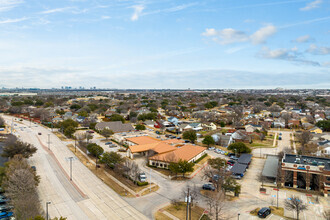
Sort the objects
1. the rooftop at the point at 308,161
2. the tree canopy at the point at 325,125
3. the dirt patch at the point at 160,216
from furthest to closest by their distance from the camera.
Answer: the tree canopy at the point at 325,125 < the rooftop at the point at 308,161 < the dirt patch at the point at 160,216

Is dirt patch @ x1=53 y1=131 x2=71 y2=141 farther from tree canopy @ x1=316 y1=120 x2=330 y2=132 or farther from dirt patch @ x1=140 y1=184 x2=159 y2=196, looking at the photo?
tree canopy @ x1=316 y1=120 x2=330 y2=132

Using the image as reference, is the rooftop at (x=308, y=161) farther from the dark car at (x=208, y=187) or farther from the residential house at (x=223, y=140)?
the residential house at (x=223, y=140)

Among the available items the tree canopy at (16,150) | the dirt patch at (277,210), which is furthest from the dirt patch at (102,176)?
the dirt patch at (277,210)

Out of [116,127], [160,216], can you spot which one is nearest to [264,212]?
[160,216]

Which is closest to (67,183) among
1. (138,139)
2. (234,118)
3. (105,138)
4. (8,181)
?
(8,181)

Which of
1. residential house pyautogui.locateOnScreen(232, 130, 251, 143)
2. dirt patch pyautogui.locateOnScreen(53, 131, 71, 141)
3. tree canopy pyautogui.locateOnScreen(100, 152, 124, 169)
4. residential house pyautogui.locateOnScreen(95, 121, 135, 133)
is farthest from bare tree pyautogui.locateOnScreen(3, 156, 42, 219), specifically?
residential house pyautogui.locateOnScreen(232, 130, 251, 143)

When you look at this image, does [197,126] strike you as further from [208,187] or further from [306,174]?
[306,174]
